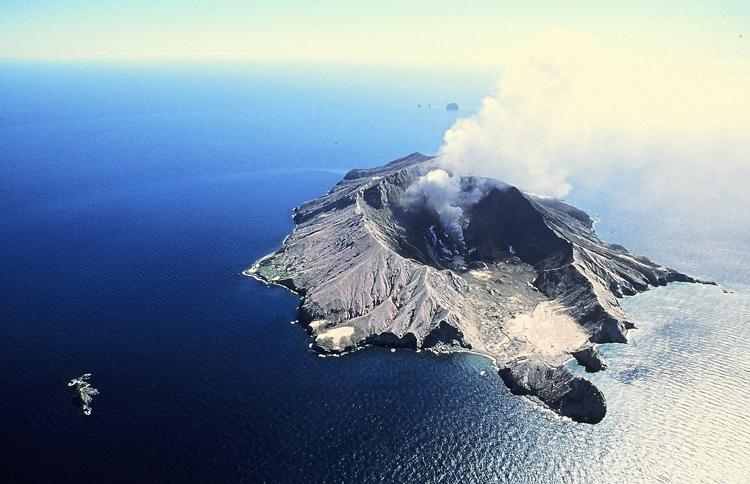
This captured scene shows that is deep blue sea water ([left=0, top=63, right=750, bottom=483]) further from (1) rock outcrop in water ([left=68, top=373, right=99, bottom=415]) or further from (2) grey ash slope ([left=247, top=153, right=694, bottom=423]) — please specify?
(2) grey ash slope ([left=247, top=153, right=694, bottom=423])

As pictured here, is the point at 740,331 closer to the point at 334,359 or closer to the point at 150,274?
the point at 334,359

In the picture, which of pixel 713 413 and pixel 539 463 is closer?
pixel 539 463

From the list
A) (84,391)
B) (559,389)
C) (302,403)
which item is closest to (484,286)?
(559,389)

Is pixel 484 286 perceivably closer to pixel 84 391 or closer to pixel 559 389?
pixel 559 389

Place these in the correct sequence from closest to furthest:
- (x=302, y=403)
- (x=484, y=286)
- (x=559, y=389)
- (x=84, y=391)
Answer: (x=84, y=391)
(x=302, y=403)
(x=559, y=389)
(x=484, y=286)

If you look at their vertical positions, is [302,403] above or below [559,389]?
below

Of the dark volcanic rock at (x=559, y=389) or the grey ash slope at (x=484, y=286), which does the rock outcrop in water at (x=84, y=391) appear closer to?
the grey ash slope at (x=484, y=286)

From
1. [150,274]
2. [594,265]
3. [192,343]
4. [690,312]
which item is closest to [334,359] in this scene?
[192,343]

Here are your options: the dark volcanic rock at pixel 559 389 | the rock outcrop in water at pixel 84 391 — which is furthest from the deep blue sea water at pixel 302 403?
the dark volcanic rock at pixel 559 389
